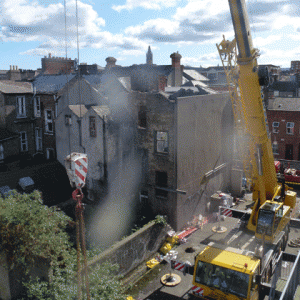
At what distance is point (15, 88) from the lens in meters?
29.7

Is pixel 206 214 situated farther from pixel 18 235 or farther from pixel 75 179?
pixel 75 179

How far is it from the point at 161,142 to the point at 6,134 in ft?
44.6

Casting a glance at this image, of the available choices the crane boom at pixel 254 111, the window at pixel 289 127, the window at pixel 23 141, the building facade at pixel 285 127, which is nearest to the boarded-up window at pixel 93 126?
the window at pixel 23 141

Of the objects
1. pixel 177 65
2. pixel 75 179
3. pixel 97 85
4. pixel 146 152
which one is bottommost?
pixel 146 152

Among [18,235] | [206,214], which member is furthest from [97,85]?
[18,235]

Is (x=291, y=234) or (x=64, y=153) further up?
(x=64, y=153)

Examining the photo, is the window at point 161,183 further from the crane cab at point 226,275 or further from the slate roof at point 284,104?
the slate roof at point 284,104

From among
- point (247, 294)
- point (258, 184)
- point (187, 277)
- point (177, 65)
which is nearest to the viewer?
point (247, 294)

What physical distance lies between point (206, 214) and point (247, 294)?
49.7ft

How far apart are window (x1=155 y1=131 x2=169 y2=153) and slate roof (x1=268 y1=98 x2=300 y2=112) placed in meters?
22.7

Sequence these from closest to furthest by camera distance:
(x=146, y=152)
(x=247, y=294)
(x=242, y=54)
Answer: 1. (x=247, y=294)
2. (x=242, y=54)
3. (x=146, y=152)

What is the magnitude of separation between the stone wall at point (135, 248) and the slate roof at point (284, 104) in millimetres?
26298

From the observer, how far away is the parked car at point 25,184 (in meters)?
23.5

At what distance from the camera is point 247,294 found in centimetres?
1263
